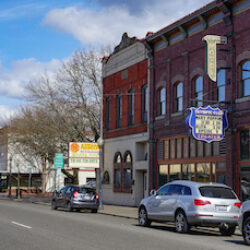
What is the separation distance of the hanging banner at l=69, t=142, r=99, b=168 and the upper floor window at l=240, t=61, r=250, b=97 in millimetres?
13966

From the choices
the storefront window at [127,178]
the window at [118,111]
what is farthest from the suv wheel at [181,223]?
the window at [118,111]

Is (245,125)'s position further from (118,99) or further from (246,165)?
(118,99)

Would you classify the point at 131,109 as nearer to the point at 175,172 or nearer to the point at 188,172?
the point at 175,172

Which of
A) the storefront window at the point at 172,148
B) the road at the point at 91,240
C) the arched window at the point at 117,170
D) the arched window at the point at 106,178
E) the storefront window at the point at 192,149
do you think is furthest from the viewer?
the arched window at the point at 106,178

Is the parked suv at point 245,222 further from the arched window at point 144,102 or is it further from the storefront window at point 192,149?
the arched window at point 144,102

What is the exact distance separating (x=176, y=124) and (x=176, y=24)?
5.54 m

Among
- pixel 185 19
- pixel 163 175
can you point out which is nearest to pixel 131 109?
pixel 163 175

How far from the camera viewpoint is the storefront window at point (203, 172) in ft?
84.3

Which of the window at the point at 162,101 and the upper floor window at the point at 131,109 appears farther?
the upper floor window at the point at 131,109

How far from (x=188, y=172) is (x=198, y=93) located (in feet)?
14.1

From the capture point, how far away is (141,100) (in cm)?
3288

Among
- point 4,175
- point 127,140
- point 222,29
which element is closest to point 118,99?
point 127,140

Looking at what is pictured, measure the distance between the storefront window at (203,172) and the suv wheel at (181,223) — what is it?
30.9ft

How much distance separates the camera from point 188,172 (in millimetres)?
27453
